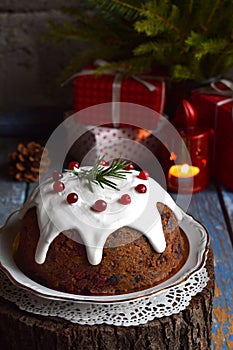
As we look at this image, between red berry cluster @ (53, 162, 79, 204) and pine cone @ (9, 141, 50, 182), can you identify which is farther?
pine cone @ (9, 141, 50, 182)

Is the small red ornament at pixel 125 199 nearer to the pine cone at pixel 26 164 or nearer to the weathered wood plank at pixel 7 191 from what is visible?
the weathered wood plank at pixel 7 191

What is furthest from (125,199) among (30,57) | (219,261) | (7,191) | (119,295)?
(30,57)

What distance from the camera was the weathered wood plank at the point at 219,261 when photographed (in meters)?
1.43

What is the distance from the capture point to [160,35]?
6.52ft

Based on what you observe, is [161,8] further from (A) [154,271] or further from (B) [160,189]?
(A) [154,271]

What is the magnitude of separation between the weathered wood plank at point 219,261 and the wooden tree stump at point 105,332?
0.17 meters

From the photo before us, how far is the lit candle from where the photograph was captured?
76.8 inches

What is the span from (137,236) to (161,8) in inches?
34.0

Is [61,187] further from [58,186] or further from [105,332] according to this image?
[105,332]

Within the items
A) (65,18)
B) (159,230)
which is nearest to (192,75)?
(65,18)

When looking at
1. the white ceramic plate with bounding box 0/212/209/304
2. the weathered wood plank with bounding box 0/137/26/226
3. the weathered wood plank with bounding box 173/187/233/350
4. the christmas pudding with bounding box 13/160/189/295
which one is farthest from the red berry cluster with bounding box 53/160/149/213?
the weathered wood plank with bounding box 0/137/26/226

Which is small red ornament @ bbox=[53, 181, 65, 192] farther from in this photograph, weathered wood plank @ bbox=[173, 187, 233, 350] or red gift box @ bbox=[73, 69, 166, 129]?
red gift box @ bbox=[73, 69, 166, 129]

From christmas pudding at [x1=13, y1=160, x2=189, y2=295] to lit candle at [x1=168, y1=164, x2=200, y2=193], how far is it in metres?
0.68

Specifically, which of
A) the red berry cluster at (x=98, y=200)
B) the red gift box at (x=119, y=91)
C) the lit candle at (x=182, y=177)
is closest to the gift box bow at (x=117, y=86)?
the red gift box at (x=119, y=91)
